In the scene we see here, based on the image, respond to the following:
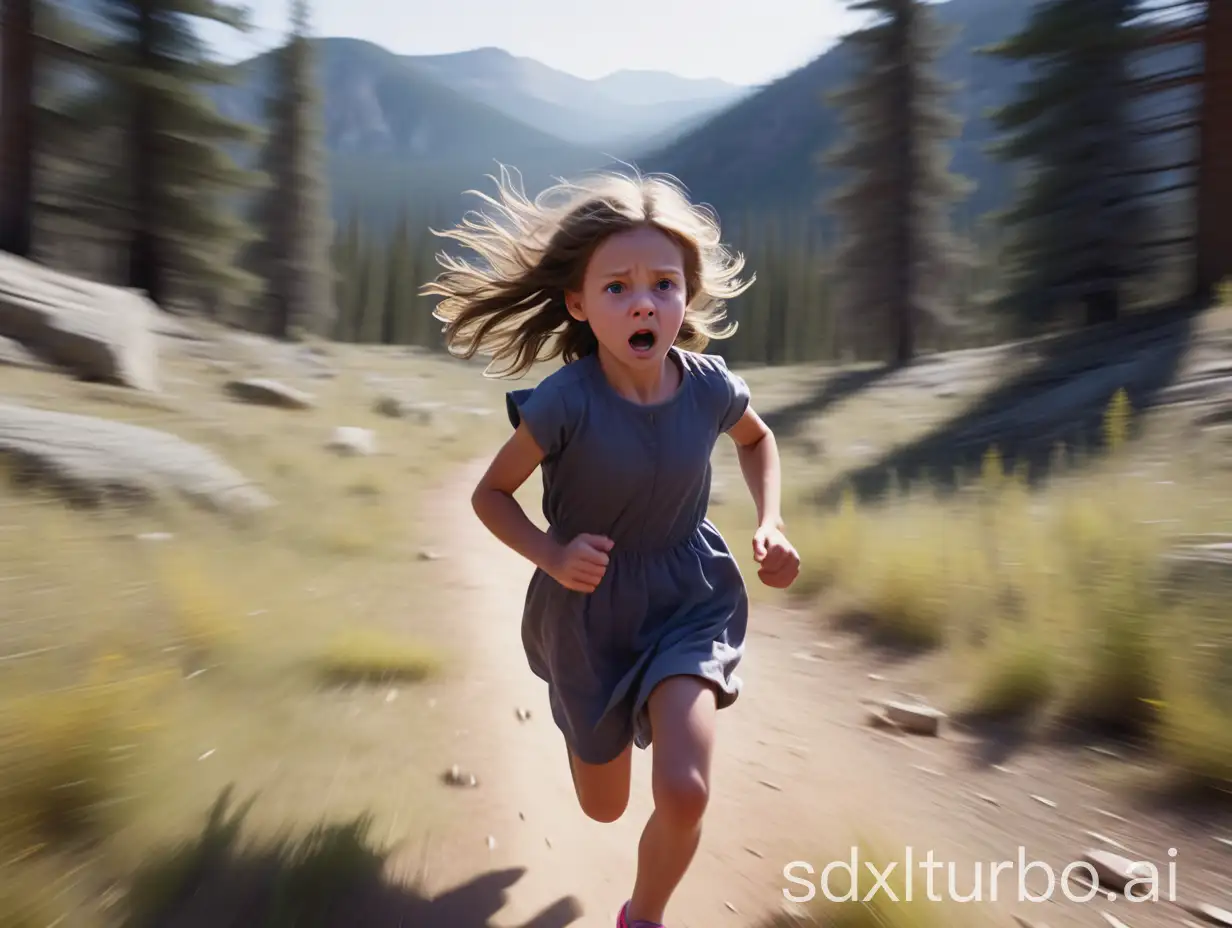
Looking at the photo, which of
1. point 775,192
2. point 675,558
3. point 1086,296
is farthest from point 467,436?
point 775,192

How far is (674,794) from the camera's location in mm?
2285

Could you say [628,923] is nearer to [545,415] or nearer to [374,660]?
[545,415]

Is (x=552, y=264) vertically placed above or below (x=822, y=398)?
above

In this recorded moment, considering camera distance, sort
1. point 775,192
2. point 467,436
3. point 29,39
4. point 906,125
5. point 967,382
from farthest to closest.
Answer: point 775,192 → point 906,125 → point 967,382 → point 467,436 → point 29,39

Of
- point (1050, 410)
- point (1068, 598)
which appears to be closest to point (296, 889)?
point (1068, 598)

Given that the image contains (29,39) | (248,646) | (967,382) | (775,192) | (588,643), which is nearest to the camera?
(588,643)

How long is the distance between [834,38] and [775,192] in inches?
4808

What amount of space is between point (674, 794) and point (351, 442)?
956 centimetres

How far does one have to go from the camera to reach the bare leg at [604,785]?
284 cm

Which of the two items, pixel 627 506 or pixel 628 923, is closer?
pixel 628 923

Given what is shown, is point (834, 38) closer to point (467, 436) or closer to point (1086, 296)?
point (1086, 296)

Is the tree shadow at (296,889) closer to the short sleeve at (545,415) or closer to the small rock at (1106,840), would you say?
the short sleeve at (545,415)

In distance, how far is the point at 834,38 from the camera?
20.9m

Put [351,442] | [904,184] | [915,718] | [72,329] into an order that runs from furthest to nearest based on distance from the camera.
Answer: [904,184], [351,442], [72,329], [915,718]
